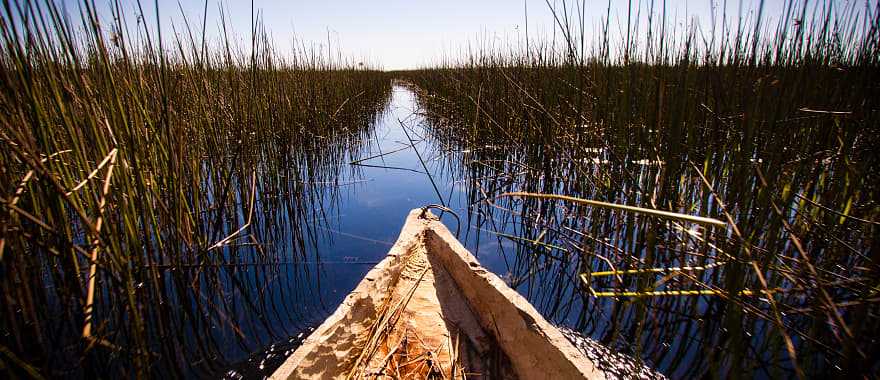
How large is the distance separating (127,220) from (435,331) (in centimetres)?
105

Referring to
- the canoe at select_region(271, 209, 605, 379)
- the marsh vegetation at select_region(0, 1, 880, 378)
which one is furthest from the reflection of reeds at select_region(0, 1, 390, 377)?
the canoe at select_region(271, 209, 605, 379)

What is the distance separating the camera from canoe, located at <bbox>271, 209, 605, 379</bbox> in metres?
0.99

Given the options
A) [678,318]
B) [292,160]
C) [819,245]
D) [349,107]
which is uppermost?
[349,107]

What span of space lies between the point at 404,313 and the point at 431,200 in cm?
184

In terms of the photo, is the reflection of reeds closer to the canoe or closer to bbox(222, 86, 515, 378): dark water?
bbox(222, 86, 515, 378): dark water

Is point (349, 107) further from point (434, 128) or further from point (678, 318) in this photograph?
point (678, 318)

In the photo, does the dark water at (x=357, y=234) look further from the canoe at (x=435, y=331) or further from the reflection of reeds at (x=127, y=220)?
the canoe at (x=435, y=331)

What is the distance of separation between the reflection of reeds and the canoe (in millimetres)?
490

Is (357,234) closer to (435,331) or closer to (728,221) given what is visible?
(435,331)

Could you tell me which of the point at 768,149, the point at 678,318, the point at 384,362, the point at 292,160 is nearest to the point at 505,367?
the point at 384,362

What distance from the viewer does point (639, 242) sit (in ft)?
5.22

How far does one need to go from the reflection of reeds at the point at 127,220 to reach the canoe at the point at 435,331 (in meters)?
0.49

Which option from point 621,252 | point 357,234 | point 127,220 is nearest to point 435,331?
point 621,252

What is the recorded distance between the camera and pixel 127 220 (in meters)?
0.99
